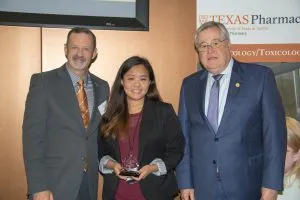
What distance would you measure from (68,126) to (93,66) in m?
0.92

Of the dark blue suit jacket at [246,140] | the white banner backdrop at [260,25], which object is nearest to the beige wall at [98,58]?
the white banner backdrop at [260,25]

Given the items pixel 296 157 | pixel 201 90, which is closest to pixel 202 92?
pixel 201 90

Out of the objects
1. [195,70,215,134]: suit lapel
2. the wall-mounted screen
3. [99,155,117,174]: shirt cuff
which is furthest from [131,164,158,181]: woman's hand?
the wall-mounted screen

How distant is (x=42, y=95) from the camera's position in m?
2.45

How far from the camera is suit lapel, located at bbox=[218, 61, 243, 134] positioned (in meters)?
2.35

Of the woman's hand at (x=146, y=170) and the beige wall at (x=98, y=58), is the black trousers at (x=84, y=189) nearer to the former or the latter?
the woman's hand at (x=146, y=170)

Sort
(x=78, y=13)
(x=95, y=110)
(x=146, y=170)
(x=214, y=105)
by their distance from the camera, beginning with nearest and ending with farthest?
(x=146, y=170) < (x=214, y=105) < (x=95, y=110) < (x=78, y=13)

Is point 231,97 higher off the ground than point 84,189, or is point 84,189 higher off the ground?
point 231,97

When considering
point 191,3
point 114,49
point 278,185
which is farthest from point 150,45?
point 278,185

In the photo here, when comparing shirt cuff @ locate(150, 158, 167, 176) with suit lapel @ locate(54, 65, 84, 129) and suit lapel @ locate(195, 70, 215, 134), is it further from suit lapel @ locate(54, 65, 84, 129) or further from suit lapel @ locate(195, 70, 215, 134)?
suit lapel @ locate(54, 65, 84, 129)

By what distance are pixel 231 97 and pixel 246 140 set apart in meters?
0.30

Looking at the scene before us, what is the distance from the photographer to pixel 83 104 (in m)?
2.58

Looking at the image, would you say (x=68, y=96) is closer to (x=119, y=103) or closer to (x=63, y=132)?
(x=63, y=132)

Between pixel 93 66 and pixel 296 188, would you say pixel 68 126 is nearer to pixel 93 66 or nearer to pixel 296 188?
pixel 93 66
